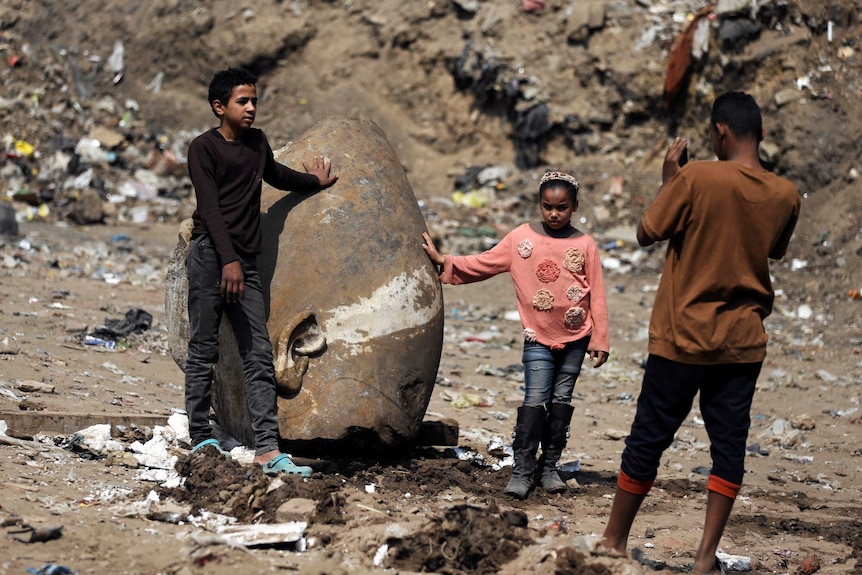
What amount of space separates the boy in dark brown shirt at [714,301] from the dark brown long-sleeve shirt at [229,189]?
171 cm

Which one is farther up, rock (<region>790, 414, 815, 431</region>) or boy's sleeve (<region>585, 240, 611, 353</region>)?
boy's sleeve (<region>585, 240, 611, 353</region>)

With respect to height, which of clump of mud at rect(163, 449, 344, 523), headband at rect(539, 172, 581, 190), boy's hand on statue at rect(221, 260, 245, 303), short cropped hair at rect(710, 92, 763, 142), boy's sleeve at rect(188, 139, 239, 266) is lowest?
clump of mud at rect(163, 449, 344, 523)

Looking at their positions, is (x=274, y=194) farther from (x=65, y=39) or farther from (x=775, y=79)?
(x=65, y=39)

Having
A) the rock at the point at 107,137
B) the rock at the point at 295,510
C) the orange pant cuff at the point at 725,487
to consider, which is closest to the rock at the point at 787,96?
the rock at the point at 107,137

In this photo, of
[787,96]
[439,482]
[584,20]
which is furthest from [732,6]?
[439,482]

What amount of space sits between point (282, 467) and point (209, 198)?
115 cm

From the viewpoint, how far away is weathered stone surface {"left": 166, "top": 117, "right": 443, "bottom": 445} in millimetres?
4363

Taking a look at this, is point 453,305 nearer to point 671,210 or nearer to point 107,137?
point 107,137

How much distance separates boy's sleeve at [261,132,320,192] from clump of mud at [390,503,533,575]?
1741mm

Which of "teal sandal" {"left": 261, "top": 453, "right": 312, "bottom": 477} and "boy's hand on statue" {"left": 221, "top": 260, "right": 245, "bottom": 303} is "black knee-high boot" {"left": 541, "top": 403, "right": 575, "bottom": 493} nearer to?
"teal sandal" {"left": 261, "top": 453, "right": 312, "bottom": 477}

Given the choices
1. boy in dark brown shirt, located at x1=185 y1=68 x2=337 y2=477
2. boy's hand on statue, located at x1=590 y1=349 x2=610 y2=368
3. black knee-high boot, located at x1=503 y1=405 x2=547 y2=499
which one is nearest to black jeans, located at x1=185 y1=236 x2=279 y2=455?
boy in dark brown shirt, located at x1=185 y1=68 x2=337 y2=477

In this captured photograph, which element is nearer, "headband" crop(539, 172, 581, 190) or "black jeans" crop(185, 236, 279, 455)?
"black jeans" crop(185, 236, 279, 455)

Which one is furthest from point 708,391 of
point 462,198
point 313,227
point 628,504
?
point 462,198

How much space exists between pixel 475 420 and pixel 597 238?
6.66 m
